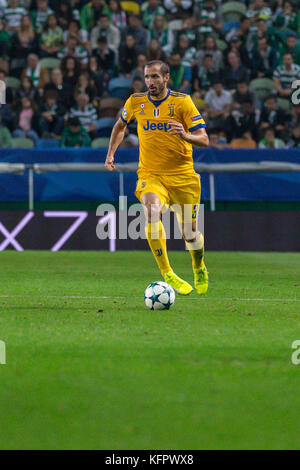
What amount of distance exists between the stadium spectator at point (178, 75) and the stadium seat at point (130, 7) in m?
2.29

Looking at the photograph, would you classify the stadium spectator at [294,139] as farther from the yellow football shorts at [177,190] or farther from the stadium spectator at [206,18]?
the yellow football shorts at [177,190]

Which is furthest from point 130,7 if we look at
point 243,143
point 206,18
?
point 243,143

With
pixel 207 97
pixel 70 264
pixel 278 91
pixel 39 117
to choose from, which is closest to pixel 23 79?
pixel 39 117

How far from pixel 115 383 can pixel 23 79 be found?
15.5m

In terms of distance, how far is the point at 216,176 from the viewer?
15.7 meters

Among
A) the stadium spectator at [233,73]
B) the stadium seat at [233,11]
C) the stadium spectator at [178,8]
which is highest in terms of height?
the stadium spectator at [178,8]

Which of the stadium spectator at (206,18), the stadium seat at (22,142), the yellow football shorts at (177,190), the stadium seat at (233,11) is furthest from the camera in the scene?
the stadium seat at (233,11)

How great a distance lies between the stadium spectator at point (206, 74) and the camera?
63.0 ft

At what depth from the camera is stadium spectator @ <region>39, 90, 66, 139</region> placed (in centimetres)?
1842

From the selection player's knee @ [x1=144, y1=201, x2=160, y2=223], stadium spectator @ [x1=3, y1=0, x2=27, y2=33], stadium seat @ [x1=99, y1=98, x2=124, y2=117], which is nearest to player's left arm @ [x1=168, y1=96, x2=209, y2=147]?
player's knee @ [x1=144, y1=201, x2=160, y2=223]

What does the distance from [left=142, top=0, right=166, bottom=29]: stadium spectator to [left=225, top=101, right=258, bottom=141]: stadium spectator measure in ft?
13.1

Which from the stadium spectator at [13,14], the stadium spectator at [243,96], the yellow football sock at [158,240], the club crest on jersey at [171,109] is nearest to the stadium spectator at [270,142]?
the stadium spectator at [243,96]

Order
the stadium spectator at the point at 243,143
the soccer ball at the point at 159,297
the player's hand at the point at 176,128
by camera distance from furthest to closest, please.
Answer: the stadium spectator at the point at 243,143, the player's hand at the point at 176,128, the soccer ball at the point at 159,297

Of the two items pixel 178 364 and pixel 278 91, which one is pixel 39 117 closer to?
pixel 278 91
